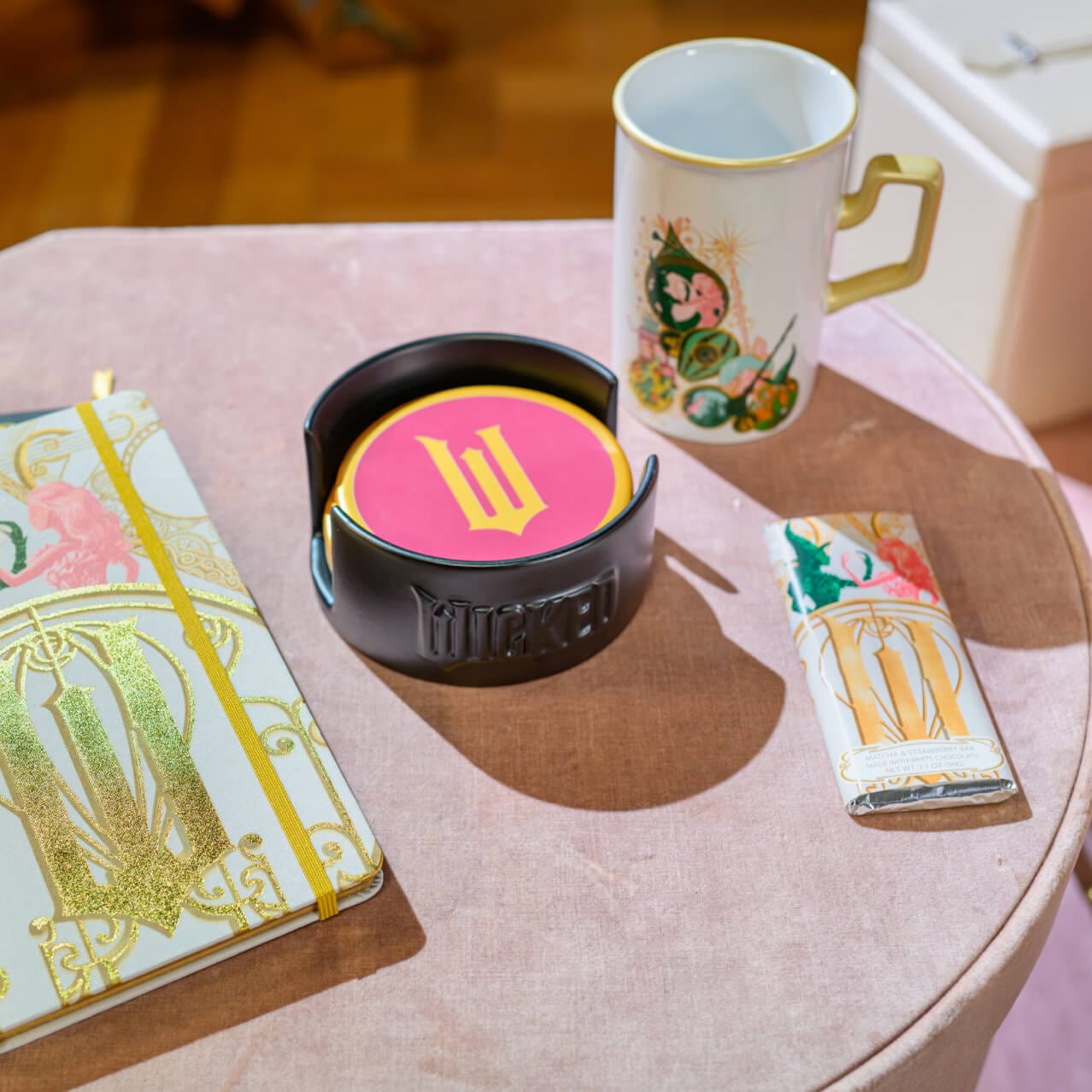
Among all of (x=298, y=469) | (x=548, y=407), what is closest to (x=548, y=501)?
(x=548, y=407)

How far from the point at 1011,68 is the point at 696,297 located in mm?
597

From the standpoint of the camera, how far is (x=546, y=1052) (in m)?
0.44

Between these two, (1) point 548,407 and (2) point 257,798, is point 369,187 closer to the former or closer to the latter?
(1) point 548,407

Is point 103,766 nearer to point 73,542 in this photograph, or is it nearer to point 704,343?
point 73,542

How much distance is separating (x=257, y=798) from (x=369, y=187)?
136 cm

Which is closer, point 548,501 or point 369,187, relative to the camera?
point 548,501

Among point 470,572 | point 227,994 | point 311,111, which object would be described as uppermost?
point 470,572

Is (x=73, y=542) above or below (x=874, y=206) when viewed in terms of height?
below

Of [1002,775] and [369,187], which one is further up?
[1002,775]

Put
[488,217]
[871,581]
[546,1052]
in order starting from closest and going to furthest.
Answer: [546,1052] < [871,581] < [488,217]

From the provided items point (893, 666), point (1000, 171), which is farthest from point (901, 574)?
point (1000, 171)

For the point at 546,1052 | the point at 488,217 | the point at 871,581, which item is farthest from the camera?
the point at 488,217

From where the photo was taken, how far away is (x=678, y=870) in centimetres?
49

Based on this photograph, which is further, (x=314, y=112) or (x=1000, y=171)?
(x=314, y=112)
